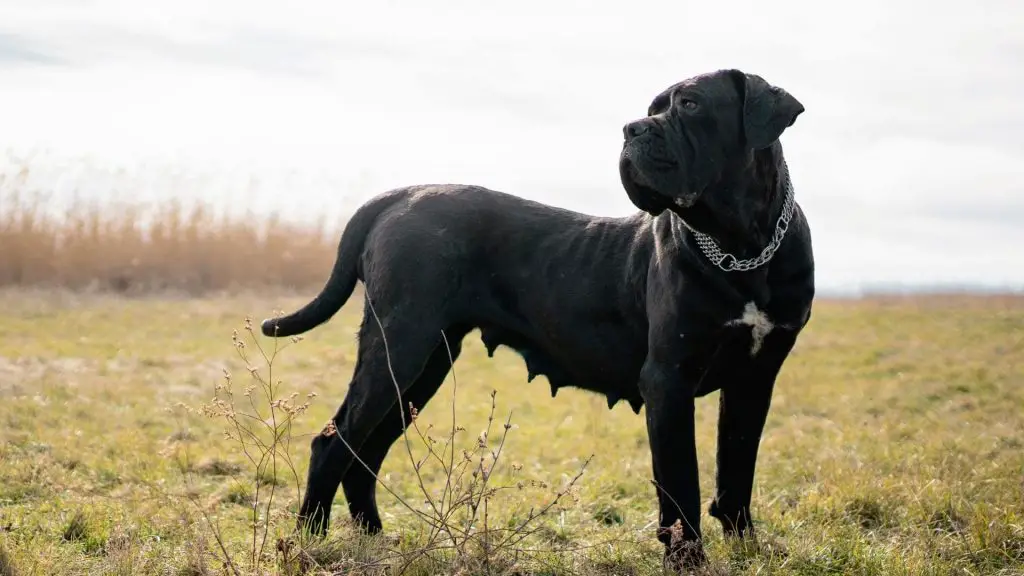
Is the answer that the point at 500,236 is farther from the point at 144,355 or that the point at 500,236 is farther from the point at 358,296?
the point at 358,296

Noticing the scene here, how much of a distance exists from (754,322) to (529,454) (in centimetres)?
347

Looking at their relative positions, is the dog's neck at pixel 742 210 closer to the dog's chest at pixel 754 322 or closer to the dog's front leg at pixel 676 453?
the dog's chest at pixel 754 322

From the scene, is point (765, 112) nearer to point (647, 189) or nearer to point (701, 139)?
point (701, 139)

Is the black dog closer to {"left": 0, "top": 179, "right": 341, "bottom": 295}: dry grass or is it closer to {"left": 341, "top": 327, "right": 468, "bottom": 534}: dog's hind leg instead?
{"left": 341, "top": 327, "right": 468, "bottom": 534}: dog's hind leg

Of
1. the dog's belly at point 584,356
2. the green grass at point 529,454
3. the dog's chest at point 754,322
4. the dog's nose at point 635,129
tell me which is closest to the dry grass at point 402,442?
the green grass at point 529,454

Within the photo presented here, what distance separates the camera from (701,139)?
132 inches

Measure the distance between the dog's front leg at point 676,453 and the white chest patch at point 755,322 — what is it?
0.27 metres

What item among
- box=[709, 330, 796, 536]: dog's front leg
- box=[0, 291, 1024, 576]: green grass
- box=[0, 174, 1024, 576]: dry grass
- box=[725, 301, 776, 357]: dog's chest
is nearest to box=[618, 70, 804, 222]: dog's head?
box=[725, 301, 776, 357]: dog's chest

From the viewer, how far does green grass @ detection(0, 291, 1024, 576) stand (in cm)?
377

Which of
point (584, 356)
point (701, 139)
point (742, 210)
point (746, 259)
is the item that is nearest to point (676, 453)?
point (584, 356)

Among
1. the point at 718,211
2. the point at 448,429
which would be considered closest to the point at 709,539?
the point at 718,211

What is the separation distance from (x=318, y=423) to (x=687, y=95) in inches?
184

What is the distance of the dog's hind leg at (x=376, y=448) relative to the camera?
431cm

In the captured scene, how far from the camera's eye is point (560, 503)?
4902mm
